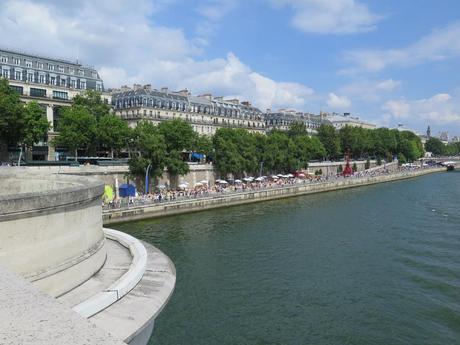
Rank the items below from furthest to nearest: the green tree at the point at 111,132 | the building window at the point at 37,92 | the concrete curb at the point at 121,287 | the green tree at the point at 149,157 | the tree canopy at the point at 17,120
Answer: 1. the building window at the point at 37,92
2. the green tree at the point at 111,132
3. the green tree at the point at 149,157
4. the tree canopy at the point at 17,120
5. the concrete curb at the point at 121,287

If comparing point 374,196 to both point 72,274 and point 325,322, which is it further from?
point 72,274

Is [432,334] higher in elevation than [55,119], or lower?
lower

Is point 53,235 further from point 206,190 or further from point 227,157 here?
point 227,157

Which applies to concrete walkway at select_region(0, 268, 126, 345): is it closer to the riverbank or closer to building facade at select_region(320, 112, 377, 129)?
the riverbank

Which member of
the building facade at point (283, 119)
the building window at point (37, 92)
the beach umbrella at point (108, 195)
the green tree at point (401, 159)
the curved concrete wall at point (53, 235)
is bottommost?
the beach umbrella at point (108, 195)

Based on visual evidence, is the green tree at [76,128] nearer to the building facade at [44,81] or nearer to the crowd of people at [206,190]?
the building facade at [44,81]

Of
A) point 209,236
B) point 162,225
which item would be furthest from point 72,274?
point 162,225

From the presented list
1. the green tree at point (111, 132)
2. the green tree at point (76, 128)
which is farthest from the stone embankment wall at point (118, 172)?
the green tree at point (76, 128)

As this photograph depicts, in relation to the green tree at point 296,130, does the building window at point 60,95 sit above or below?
above

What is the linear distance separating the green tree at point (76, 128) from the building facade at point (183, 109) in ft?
58.2

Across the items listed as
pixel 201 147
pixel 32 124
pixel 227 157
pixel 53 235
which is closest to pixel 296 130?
pixel 201 147

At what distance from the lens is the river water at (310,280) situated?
17.0 metres

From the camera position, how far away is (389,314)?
61.5 ft

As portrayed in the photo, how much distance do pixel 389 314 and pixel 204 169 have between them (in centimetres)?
4607
